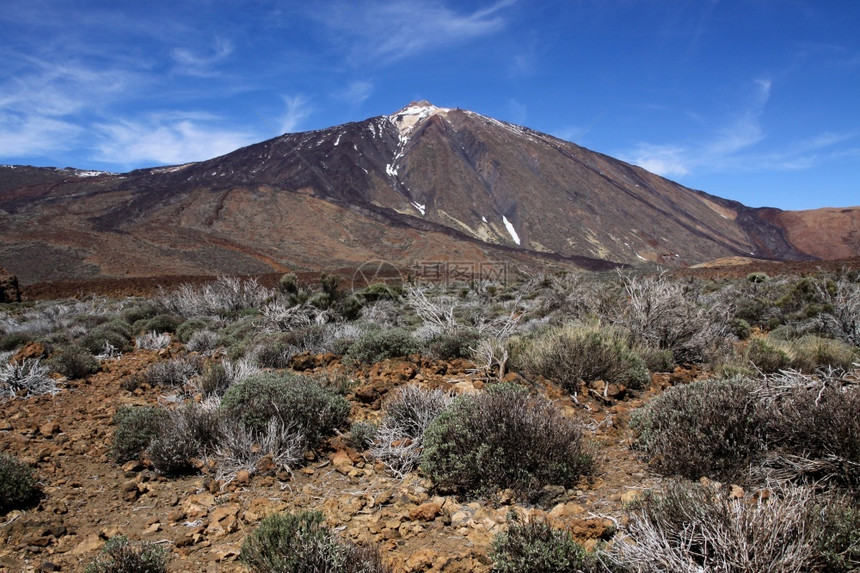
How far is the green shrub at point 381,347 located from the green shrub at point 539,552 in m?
4.03

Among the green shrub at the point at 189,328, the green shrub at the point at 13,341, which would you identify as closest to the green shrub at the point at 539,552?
the green shrub at the point at 189,328

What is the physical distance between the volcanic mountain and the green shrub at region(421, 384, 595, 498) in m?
31.2

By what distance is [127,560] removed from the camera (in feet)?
7.45

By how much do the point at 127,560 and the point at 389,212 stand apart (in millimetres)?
61861

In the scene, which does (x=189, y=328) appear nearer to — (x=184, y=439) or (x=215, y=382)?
(x=215, y=382)

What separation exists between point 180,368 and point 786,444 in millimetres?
6141

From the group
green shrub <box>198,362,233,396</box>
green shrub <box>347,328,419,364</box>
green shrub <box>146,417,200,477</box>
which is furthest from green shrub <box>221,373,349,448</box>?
green shrub <box>347,328,419,364</box>

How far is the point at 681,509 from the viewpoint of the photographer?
1.89 meters

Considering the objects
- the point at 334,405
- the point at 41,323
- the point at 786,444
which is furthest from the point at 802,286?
the point at 41,323

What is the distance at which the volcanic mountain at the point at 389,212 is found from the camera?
35.7 m

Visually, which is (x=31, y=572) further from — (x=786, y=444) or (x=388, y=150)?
(x=388, y=150)

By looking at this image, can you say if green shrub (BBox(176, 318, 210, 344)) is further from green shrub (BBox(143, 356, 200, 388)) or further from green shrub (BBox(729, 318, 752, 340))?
green shrub (BBox(729, 318, 752, 340))

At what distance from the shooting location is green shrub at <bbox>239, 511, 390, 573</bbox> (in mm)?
2043

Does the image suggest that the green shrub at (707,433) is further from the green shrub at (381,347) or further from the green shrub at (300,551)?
the green shrub at (381,347)
